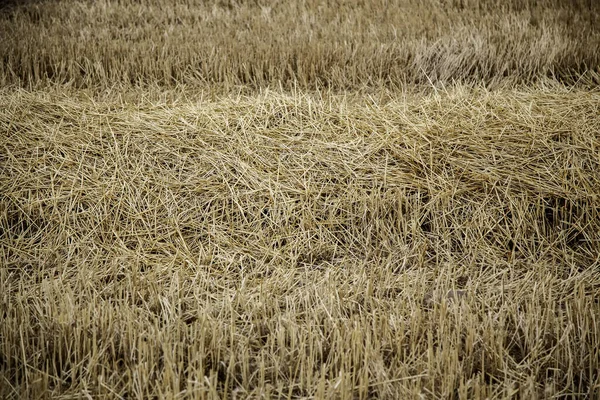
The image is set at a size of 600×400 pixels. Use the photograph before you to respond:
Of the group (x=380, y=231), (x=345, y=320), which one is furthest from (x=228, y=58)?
(x=345, y=320)

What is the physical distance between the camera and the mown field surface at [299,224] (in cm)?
→ 155

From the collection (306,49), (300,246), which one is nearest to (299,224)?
(300,246)

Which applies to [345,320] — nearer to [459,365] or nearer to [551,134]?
[459,365]

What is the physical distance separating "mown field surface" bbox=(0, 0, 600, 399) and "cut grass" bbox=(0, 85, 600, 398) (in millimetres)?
12

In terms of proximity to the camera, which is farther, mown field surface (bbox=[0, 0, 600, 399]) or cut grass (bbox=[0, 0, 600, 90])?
cut grass (bbox=[0, 0, 600, 90])

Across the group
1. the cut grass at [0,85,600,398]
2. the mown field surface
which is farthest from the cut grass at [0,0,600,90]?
the cut grass at [0,85,600,398]

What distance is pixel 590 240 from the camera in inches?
87.3

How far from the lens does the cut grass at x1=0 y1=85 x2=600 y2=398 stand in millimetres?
1533

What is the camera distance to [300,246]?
2205 mm

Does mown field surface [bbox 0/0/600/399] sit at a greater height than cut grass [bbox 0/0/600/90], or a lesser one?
lesser

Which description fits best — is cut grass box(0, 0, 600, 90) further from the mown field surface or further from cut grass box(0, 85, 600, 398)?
cut grass box(0, 85, 600, 398)

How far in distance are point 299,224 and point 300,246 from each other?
115mm

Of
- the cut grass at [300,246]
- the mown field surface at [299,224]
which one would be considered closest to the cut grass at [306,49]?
the mown field surface at [299,224]

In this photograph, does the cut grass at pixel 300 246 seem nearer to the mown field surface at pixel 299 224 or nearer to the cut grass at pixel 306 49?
the mown field surface at pixel 299 224
